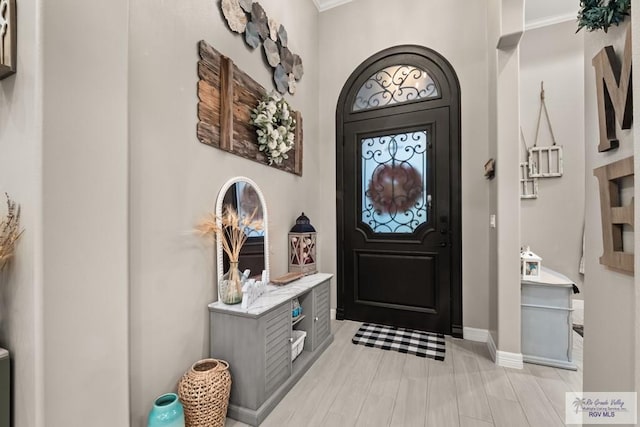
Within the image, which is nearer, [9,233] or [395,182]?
[9,233]

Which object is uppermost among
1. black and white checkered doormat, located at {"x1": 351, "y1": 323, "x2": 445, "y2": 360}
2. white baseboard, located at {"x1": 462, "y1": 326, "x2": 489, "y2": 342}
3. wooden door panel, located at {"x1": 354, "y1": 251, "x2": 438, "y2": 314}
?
wooden door panel, located at {"x1": 354, "y1": 251, "x2": 438, "y2": 314}

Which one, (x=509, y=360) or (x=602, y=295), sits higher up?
(x=602, y=295)

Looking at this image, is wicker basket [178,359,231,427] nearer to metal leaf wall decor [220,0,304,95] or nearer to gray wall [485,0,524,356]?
gray wall [485,0,524,356]

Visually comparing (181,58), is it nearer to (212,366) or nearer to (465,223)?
(212,366)

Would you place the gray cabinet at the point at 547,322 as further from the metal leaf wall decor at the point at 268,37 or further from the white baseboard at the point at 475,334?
the metal leaf wall decor at the point at 268,37

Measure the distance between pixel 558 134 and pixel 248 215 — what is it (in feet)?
12.2

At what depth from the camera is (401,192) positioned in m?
2.94

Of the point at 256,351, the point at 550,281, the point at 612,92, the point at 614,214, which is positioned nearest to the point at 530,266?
the point at 550,281

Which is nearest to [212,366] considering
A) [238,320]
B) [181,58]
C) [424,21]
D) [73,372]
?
[238,320]

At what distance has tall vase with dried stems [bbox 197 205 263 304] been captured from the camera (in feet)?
5.64

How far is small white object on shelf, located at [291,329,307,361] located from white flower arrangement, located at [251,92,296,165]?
1446 millimetres

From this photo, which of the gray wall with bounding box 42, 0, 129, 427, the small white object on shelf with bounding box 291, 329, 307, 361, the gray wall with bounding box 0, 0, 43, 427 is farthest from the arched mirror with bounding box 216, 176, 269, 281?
the gray wall with bounding box 0, 0, 43, 427

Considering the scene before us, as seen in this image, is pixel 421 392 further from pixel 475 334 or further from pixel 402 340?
pixel 475 334

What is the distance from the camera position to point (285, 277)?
235 centimetres
